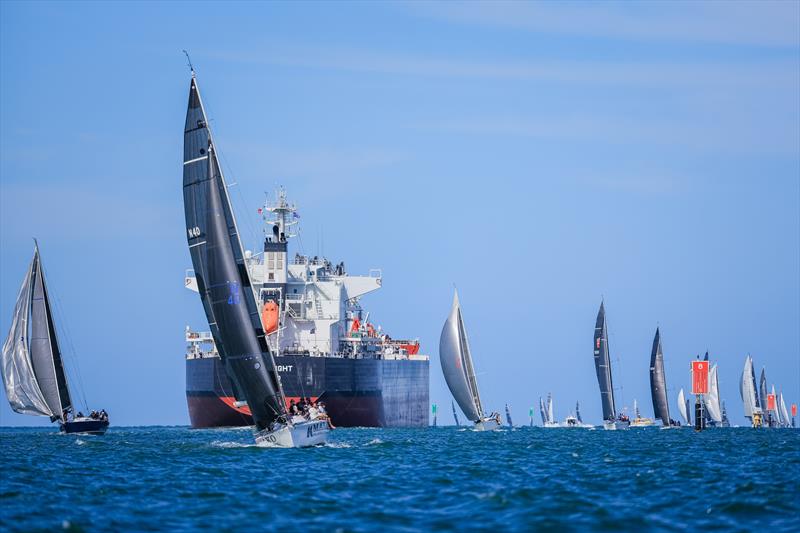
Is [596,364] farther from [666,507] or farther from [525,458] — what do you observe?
[666,507]

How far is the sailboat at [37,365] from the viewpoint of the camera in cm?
5962

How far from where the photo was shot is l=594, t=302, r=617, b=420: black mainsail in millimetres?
89562

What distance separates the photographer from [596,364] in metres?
91.5

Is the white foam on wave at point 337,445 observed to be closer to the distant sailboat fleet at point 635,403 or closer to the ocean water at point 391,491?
the ocean water at point 391,491

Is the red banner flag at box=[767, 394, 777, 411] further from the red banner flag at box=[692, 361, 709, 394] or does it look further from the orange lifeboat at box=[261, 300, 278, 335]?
the orange lifeboat at box=[261, 300, 278, 335]

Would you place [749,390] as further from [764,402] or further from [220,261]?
[220,261]

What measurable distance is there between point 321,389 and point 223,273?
27257mm

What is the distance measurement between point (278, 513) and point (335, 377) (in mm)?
43095

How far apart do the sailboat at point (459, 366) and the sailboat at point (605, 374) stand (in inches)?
719

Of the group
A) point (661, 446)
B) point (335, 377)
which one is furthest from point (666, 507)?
point (335, 377)

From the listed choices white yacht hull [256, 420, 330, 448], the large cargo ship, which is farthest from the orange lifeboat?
white yacht hull [256, 420, 330, 448]

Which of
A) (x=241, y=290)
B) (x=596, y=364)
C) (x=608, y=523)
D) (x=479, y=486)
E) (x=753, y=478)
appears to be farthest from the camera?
(x=596, y=364)

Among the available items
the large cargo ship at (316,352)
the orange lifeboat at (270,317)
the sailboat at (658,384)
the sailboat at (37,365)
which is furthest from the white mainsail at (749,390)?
the sailboat at (37,365)

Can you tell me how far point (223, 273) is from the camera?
39656 millimetres
